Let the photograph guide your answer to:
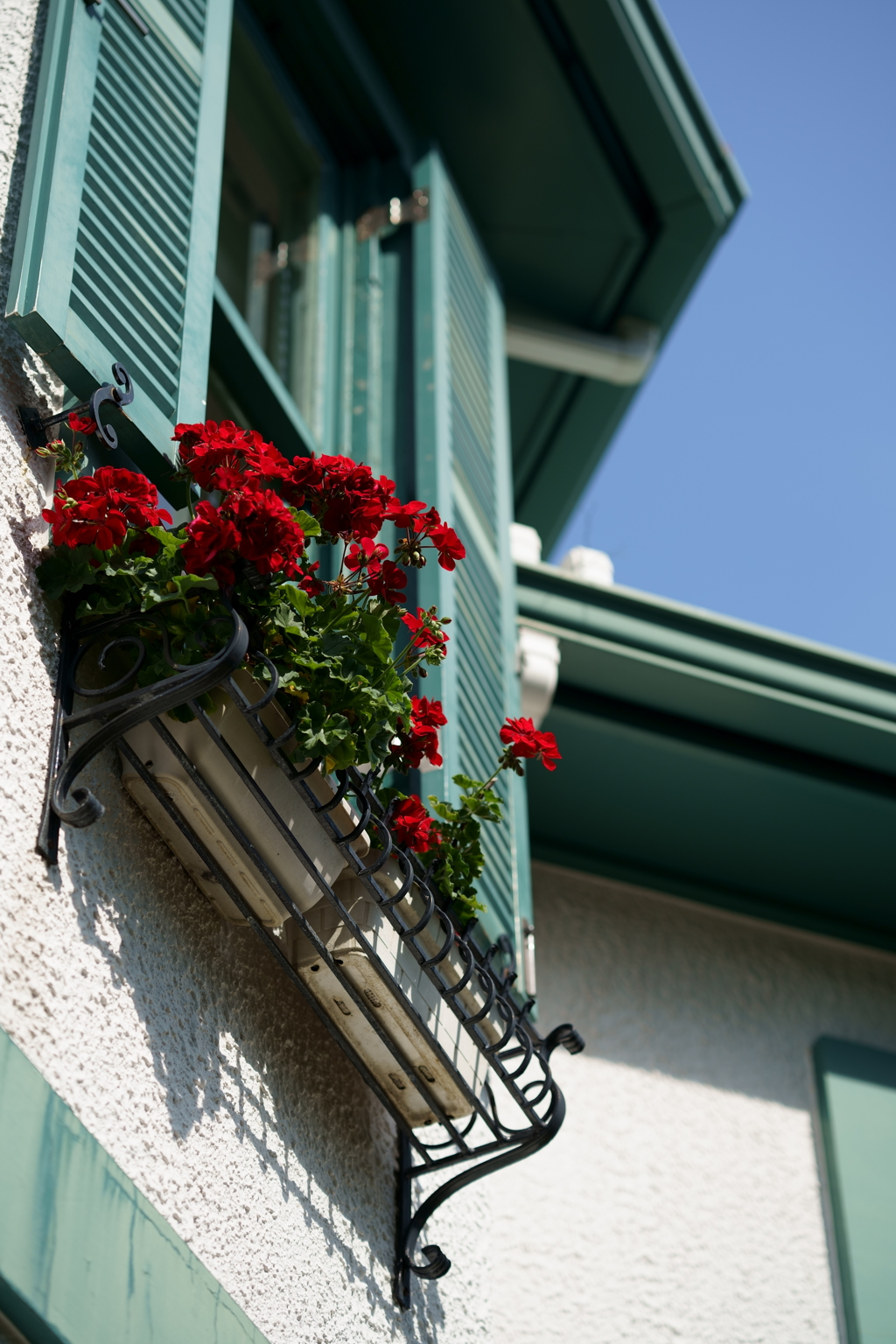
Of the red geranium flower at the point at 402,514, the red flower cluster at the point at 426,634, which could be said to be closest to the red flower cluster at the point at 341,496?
the red geranium flower at the point at 402,514

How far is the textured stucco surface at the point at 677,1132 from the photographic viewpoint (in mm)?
3463

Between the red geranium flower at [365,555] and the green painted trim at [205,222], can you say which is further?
the green painted trim at [205,222]

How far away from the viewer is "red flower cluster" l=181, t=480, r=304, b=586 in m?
1.98

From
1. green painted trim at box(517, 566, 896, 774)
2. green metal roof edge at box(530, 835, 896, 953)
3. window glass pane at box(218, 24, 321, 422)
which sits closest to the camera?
green painted trim at box(517, 566, 896, 774)

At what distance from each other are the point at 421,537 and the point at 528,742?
15.6 inches

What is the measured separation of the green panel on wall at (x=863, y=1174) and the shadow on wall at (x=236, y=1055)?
160cm

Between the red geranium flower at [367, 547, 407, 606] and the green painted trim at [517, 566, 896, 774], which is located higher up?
the green painted trim at [517, 566, 896, 774]

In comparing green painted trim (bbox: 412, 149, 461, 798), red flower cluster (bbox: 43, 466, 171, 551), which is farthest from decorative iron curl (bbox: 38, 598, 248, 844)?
green painted trim (bbox: 412, 149, 461, 798)

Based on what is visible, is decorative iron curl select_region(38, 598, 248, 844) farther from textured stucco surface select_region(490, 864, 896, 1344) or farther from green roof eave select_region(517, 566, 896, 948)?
green roof eave select_region(517, 566, 896, 948)

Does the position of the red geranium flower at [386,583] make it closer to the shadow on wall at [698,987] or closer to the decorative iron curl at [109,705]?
the decorative iron curl at [109,705]

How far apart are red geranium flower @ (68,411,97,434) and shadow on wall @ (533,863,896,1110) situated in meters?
2.30

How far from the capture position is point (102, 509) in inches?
77.6

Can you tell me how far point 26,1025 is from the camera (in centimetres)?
171

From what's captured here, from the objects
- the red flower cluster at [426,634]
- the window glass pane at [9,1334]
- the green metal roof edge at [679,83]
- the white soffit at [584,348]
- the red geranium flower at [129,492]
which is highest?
the green metal roof edge at [679,83]
